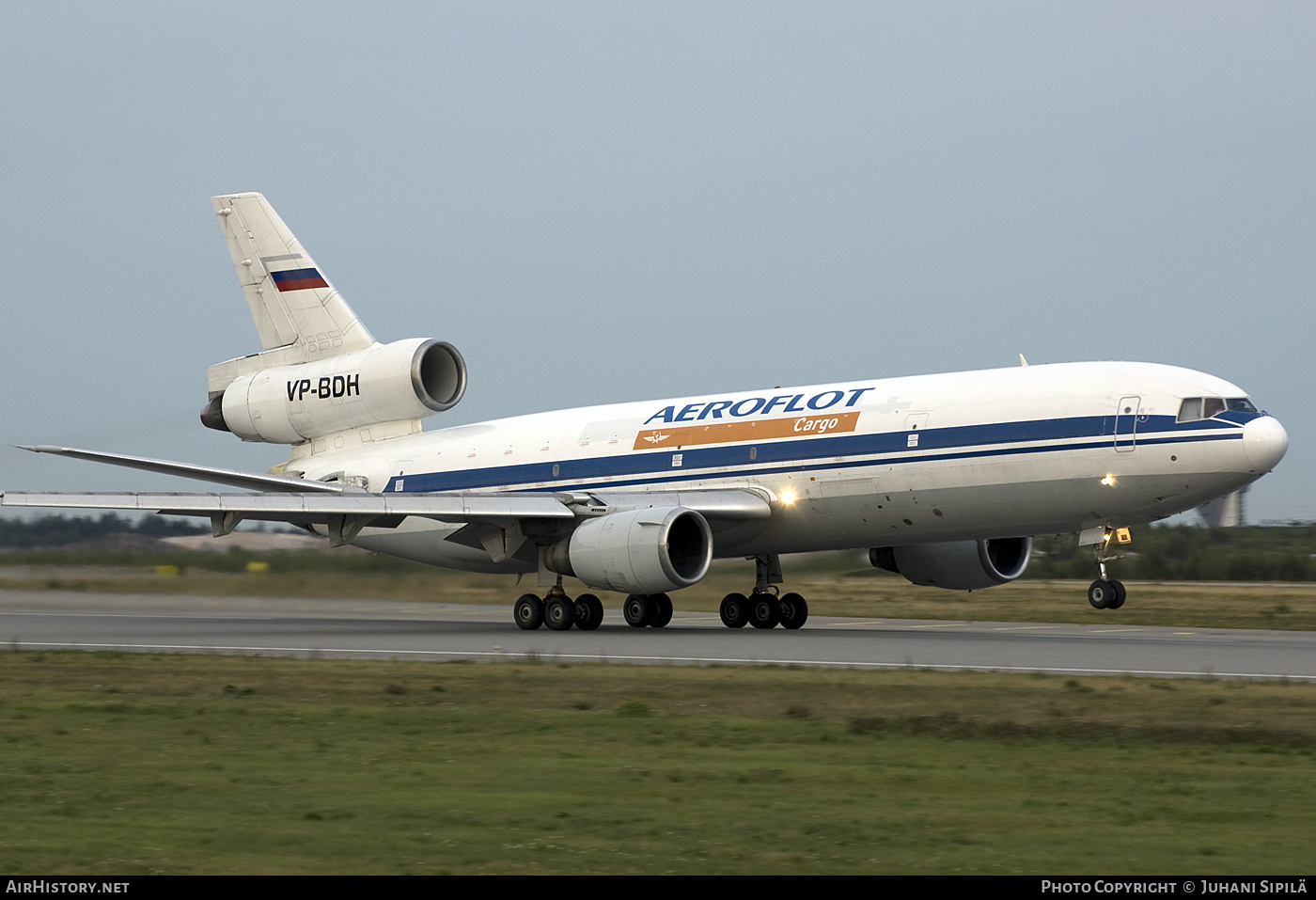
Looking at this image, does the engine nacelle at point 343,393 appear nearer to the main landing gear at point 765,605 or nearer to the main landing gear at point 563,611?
the main landing gear at point 563,611

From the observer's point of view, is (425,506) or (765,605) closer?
(425,506)

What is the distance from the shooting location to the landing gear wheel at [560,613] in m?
25.4

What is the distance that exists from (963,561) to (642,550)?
6.99 m

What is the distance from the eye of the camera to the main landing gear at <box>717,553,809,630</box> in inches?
1060

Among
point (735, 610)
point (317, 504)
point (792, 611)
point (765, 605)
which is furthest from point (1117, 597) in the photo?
point (317, 504)

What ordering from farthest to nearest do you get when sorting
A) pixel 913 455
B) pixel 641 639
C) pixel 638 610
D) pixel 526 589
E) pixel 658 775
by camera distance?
pixel 526 589, pixel 638 610, pixel 913 455, pixel 641 639, pixel 658 775

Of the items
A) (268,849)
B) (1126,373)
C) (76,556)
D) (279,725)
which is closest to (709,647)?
(1126,373)

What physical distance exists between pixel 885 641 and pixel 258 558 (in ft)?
47.5

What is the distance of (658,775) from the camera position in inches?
394

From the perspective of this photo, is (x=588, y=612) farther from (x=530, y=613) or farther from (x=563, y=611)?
(x=530, y=613)

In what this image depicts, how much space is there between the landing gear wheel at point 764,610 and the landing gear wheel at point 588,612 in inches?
127
